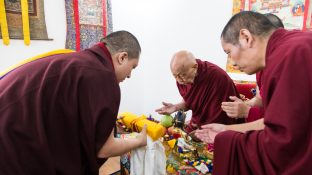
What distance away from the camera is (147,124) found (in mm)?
1615

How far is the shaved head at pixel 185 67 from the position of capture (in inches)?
67.3

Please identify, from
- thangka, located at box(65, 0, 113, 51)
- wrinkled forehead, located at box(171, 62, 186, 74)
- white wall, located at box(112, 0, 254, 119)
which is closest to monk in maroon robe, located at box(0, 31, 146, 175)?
wrinkled forehead, located at box(171, 62, 186, 74)

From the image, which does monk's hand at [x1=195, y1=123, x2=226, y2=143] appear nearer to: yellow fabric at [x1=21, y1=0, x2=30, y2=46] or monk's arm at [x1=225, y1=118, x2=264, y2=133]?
monk's arm at [x1=225, y1=118, x2=264, y2=133]

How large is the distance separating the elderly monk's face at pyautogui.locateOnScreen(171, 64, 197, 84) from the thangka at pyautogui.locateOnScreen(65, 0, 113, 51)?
72.4 inches

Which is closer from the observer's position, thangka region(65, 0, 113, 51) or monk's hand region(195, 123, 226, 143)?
monk's hand region(195, 123, 226, 143)

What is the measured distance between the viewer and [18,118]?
2.67 feet

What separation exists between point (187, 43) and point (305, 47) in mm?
2195

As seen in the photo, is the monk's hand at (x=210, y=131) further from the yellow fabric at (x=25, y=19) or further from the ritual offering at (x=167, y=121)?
the yellow fabric at (x=25, y=19)

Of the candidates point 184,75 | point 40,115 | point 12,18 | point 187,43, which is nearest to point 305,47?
point 40,115

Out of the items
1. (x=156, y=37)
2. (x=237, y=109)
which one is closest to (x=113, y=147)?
(x=237, y=109)

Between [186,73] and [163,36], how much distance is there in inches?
63.7

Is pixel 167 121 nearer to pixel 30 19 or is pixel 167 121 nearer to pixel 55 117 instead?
pixel 55 117

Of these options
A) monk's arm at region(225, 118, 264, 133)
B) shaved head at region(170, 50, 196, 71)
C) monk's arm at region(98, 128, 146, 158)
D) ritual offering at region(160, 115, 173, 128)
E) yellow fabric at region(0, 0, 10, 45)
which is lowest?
ritual offering at region(160, 115, 173, 128)

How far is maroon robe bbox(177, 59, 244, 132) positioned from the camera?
5.53 feet
